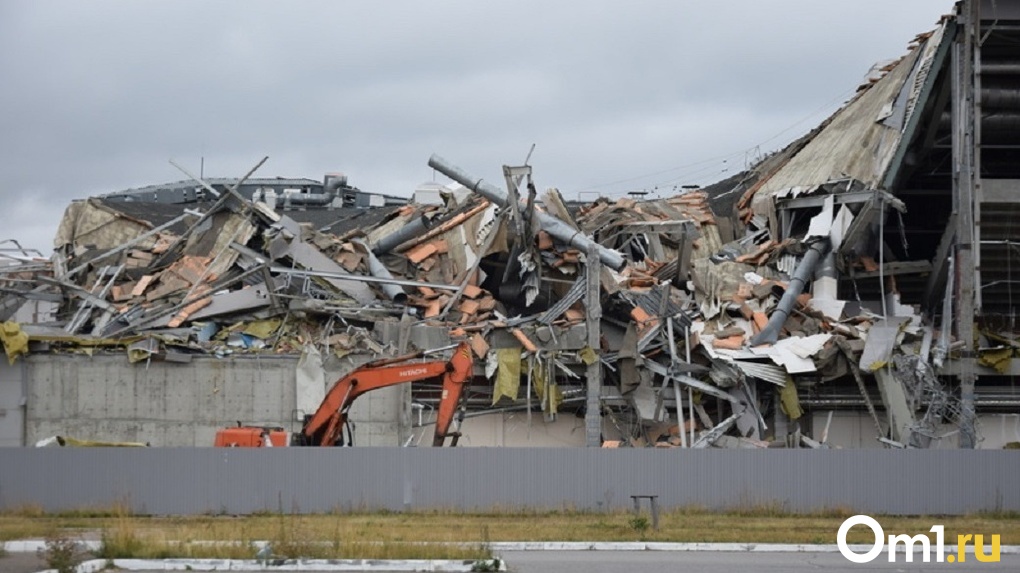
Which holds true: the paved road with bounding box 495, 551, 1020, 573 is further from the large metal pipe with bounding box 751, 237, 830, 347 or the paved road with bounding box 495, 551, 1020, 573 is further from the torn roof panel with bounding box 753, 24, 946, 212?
the torn roof panel with bounding box 753, 24, 946, 212

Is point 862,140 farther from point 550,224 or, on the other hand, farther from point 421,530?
point 421,530

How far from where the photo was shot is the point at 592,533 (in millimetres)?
24031

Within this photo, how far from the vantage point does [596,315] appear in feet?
107

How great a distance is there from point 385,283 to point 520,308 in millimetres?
4144

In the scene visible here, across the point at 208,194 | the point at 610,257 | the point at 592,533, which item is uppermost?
the point at 208,194

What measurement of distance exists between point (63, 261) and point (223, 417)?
9.75 meters

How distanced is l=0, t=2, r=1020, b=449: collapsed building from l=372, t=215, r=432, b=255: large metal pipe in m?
0.06

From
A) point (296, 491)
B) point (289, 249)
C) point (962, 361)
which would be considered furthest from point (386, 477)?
point (962, 361)

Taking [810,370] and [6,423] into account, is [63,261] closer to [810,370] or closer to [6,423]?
[6,423]

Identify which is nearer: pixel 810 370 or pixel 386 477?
pixel 386 477

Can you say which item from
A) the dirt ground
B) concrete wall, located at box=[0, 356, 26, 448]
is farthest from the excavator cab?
the dirt ground

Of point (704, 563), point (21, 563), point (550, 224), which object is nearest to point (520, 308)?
point (550, 224)

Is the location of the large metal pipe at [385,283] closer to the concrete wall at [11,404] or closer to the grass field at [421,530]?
the concrete wall at [11,404]

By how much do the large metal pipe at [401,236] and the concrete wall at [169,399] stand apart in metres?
6.25
